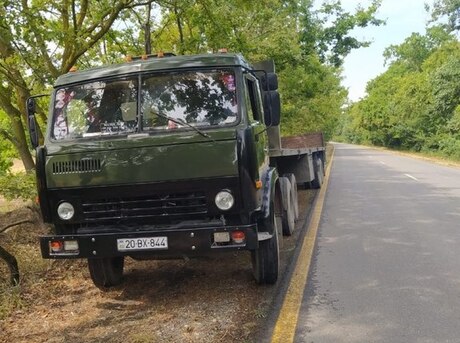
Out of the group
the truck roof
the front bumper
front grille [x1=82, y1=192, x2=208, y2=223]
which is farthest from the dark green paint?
the truck roof

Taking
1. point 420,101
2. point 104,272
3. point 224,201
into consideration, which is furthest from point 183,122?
point 420,101

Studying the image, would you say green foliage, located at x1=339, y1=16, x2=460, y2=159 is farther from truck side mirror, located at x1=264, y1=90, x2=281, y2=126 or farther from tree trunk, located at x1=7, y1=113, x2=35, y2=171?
truck side mirror, located at x1=264, y1=90, x2=281, y2=126

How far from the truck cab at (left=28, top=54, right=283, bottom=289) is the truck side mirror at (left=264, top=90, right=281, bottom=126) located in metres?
0.45

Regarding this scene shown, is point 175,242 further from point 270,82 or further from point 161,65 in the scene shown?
point 270,82

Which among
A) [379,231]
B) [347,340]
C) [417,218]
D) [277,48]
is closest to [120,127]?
[347,340]

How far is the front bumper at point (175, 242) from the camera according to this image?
14.6 ft

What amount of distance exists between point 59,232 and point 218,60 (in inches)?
90.9

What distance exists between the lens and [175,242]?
4.48m

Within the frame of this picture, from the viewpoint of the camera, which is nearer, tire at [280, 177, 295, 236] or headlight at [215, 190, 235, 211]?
headlight at [215, 190, 235, 211]

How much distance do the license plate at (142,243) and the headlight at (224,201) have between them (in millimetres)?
579

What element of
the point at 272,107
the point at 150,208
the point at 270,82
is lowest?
the point at 150,208

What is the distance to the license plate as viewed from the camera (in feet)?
14.7

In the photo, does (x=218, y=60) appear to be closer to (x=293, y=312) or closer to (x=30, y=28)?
(x=293, y=312)

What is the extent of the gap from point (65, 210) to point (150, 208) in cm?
84
